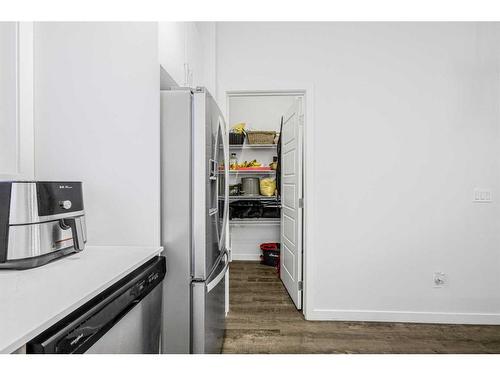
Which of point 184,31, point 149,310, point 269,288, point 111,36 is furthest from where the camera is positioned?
point 269,288

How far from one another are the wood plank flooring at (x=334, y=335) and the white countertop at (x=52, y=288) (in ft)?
4.04

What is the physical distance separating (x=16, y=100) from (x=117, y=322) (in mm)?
1127

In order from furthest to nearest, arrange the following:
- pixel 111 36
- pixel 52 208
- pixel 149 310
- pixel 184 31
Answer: pixel 184 31 → pixel 111 36 → pixel 149 310 → pixel 52 208

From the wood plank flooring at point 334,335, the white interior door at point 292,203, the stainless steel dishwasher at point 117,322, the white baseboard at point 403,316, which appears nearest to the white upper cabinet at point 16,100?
the stainless steel dishwasher at point 117,322

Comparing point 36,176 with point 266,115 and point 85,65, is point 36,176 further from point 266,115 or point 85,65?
point 266,115

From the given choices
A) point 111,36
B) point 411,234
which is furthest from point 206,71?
point 411,234

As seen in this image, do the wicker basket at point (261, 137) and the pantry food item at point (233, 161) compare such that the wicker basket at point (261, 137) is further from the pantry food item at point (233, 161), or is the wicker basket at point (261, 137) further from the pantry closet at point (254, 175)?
the pantry food item at point (233, 161)

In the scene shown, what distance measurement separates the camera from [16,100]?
4.69 feet

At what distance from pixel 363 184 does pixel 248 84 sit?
1225 mm

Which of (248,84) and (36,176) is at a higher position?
(248,84)

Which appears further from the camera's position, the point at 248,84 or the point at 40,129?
the point at 248,84

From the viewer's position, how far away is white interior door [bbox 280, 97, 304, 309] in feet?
9.04

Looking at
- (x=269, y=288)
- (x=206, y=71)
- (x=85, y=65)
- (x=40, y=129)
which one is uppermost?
(x=206, y=71)

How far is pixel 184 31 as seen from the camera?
1.98m
